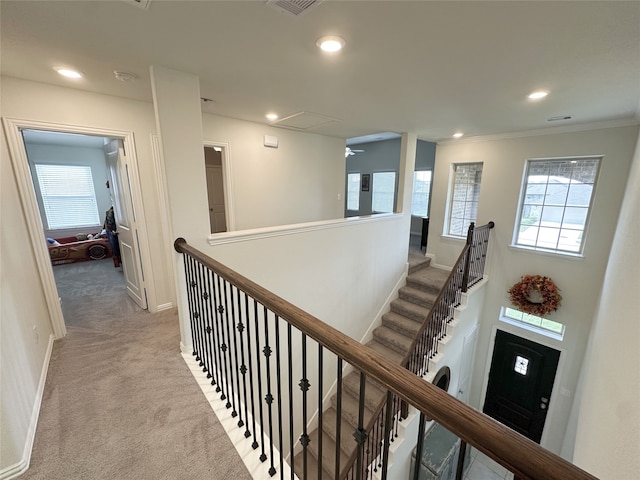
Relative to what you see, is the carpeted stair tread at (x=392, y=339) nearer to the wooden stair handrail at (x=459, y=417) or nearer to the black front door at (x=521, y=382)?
the black front door at (x=521, y=382)

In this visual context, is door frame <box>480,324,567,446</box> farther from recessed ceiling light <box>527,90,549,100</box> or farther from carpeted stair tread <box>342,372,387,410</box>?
recessed ceiling light <box>527,90,549,100</box>

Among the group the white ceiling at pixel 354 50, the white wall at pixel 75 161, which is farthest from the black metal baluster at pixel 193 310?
the white wall at pixel 75 161

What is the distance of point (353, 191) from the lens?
27.4ft

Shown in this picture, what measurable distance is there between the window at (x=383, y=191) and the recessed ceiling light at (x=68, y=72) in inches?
252

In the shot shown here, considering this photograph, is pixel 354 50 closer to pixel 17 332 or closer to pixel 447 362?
pixel 17 332

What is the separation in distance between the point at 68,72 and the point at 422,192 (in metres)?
6.58

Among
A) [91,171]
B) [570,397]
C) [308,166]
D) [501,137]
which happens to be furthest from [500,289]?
[91,171]

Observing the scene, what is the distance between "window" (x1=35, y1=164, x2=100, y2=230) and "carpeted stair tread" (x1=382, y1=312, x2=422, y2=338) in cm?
752

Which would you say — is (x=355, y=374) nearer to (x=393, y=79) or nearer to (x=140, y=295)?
(x=140, y=295)

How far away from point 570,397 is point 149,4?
22.5ft

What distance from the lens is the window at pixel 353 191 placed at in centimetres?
820

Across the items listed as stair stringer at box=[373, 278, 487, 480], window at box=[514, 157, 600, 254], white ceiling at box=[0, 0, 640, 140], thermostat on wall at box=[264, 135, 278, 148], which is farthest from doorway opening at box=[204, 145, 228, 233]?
window at box=[514, 157, 600, 254]

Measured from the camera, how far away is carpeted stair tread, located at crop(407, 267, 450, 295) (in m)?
4.77

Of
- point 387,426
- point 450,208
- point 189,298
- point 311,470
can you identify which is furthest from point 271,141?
point 311,470
